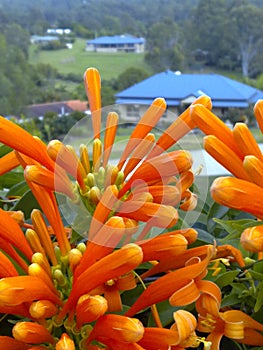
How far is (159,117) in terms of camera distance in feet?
1.23

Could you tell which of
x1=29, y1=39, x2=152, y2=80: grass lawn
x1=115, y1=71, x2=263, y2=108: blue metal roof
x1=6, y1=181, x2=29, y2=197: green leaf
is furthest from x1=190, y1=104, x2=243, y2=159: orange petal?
x1=29, y1=39, x2=152, y2=80: grass lawn

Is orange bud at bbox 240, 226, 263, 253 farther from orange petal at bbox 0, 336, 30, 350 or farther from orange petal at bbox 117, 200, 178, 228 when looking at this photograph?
orange petal at bbox 0, 336, 30, 350

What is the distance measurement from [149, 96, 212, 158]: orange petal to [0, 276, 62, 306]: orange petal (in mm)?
109

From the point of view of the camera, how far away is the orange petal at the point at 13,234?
33cm

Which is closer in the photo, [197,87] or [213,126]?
[213,126]

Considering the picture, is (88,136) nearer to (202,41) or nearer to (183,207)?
(183,207)

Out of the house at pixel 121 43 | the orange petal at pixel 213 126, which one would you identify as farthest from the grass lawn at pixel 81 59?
the orange petal at pixel 213 126

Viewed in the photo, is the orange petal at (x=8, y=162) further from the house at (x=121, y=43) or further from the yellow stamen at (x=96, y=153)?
the house at (x=121, y=43)

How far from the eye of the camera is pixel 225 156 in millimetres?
307

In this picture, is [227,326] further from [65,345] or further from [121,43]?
[121,43]

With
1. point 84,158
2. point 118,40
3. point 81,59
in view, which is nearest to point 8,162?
point 84,158

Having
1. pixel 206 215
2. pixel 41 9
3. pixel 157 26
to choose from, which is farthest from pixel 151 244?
pixel 157 26

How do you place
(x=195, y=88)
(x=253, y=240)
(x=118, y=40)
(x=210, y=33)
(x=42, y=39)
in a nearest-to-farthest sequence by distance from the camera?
(x=253, y=240) < (x=195, y=88) < (x=42, y=39) < (x=118, y=40) < (x=210, y=33)

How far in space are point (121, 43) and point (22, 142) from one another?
11.6 metres
